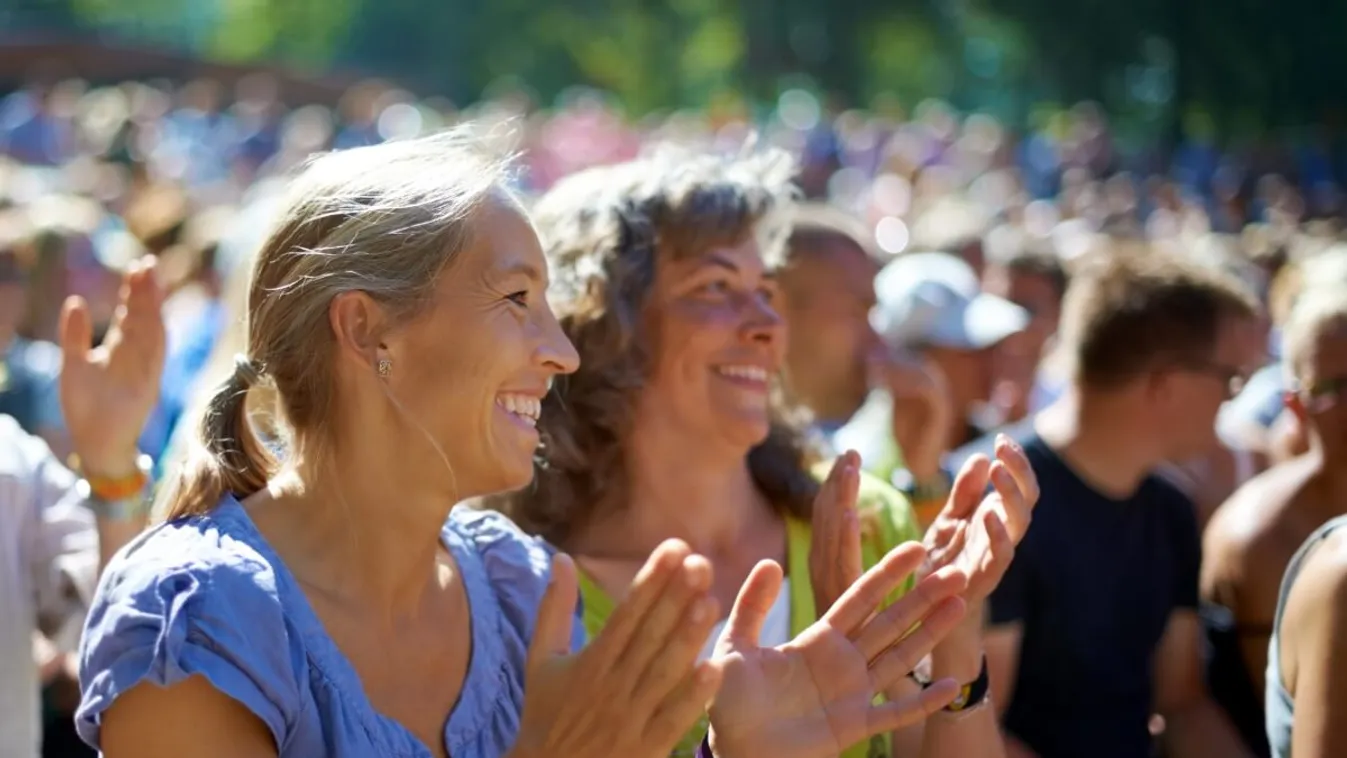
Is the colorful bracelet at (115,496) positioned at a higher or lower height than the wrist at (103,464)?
lower

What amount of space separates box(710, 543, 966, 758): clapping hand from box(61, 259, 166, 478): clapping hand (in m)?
1.53

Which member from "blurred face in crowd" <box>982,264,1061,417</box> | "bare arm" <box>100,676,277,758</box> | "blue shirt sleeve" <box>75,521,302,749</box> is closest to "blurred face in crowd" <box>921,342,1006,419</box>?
"blurred face in crowd" <box>982,264,1061,417</box>

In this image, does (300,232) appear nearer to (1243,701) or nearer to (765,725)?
(765,725)

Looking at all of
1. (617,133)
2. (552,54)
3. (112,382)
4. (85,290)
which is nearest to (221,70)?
(617,133)

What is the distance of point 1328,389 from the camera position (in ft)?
11.7

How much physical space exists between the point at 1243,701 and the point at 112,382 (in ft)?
9.07

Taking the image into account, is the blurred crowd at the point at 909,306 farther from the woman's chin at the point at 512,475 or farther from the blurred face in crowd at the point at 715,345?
the woman's chin at the point at 512,475

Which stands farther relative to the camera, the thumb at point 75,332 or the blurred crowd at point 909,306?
the blurred crowd at point 909,306

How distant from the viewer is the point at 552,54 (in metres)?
48.1

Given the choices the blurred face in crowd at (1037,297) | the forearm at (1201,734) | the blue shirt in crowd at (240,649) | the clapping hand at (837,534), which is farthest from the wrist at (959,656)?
the blurred face in crowd at (1037,297)

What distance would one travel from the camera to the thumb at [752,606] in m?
2.05

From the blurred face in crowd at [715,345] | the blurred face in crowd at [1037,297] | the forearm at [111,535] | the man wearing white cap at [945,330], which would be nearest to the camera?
the forearm at [111,535]

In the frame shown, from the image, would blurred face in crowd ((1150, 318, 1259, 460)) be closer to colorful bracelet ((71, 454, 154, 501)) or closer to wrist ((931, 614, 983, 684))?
wrist ((931, 614, 983, 684))

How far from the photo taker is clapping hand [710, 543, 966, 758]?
212 cm
